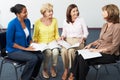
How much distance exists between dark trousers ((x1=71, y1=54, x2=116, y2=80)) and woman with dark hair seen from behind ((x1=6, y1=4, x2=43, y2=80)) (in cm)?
55

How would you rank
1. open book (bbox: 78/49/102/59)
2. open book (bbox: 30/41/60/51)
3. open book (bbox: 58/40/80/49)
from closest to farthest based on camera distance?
open book (bbox: 78/49/102/59) < open book (bbox: 30/41/60/51) < open book (bbox: 58/40/80/49)

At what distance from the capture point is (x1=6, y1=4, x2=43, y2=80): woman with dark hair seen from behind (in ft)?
10.3

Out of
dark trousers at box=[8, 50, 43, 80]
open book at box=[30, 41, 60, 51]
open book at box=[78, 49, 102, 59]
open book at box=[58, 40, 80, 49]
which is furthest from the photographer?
open book at box=[58, 40, 80, 49]

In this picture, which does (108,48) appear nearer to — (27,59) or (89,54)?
(89,54)

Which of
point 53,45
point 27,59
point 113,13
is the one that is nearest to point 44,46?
point 53,45

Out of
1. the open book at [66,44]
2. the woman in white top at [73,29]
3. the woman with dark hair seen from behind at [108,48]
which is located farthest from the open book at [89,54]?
the woman in white top at [73,29]

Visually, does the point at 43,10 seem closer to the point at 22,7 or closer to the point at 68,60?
the point at 22,7

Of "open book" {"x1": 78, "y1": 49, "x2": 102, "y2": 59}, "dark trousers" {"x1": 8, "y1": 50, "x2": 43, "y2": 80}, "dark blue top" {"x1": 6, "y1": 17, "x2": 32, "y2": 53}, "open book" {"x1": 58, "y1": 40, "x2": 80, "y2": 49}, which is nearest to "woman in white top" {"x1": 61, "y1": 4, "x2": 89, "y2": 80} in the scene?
"open book" {"x1": 58, "y1": 40, "x2": 80, "y2": 49}

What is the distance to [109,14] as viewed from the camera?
3.06 m

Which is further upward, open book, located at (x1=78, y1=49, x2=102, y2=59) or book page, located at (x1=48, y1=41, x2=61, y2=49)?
book page, located at (x1=48, y1=41, x2=61, y2=49)

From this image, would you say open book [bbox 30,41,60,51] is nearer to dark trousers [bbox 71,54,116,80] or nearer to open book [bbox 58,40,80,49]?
open book [bbox 58,40,80,49]

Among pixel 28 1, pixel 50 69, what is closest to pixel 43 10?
pixel 50 69

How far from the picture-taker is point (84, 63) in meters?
2.99

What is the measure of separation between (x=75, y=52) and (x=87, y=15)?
158 inches
